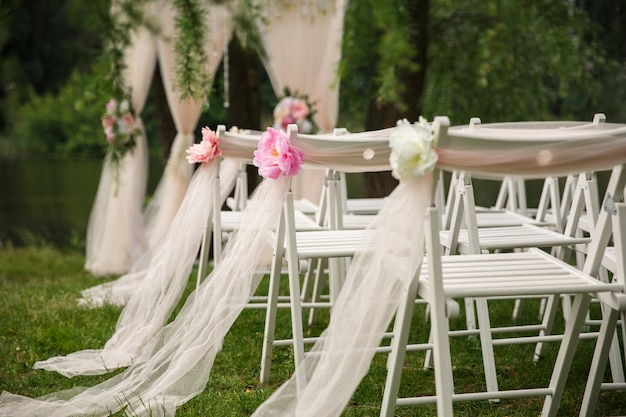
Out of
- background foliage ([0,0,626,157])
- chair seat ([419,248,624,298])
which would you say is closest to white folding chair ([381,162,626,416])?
chair seat ([419,248,624,298])

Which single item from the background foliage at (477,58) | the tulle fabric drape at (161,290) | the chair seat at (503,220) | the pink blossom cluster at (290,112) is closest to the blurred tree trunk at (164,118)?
the background foliage at (477,58)

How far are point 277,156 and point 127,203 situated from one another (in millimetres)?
3569

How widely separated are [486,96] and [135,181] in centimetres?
372

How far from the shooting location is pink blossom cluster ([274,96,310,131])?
6293 millimetres

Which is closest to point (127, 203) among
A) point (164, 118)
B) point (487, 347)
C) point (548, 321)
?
point (164, 118)

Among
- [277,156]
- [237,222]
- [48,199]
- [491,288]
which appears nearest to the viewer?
[491,288]

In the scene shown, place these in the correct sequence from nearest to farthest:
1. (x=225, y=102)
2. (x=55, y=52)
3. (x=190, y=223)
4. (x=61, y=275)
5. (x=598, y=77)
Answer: (x=190, y=223)
(x=225, y=102)
(x=61, y=275)
(x=598, y=77)
(x=55, y=52)

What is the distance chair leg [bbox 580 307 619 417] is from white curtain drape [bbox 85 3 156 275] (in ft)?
14.2

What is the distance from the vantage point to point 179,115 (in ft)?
20.8

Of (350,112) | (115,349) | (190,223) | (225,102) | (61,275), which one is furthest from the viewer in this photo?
(350,112)

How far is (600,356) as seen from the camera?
2.50m

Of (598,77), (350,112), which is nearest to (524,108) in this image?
(598,77)

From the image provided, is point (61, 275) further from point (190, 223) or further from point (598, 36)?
point (598, 36)

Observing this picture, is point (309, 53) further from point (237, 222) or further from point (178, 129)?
point (237, 222)
